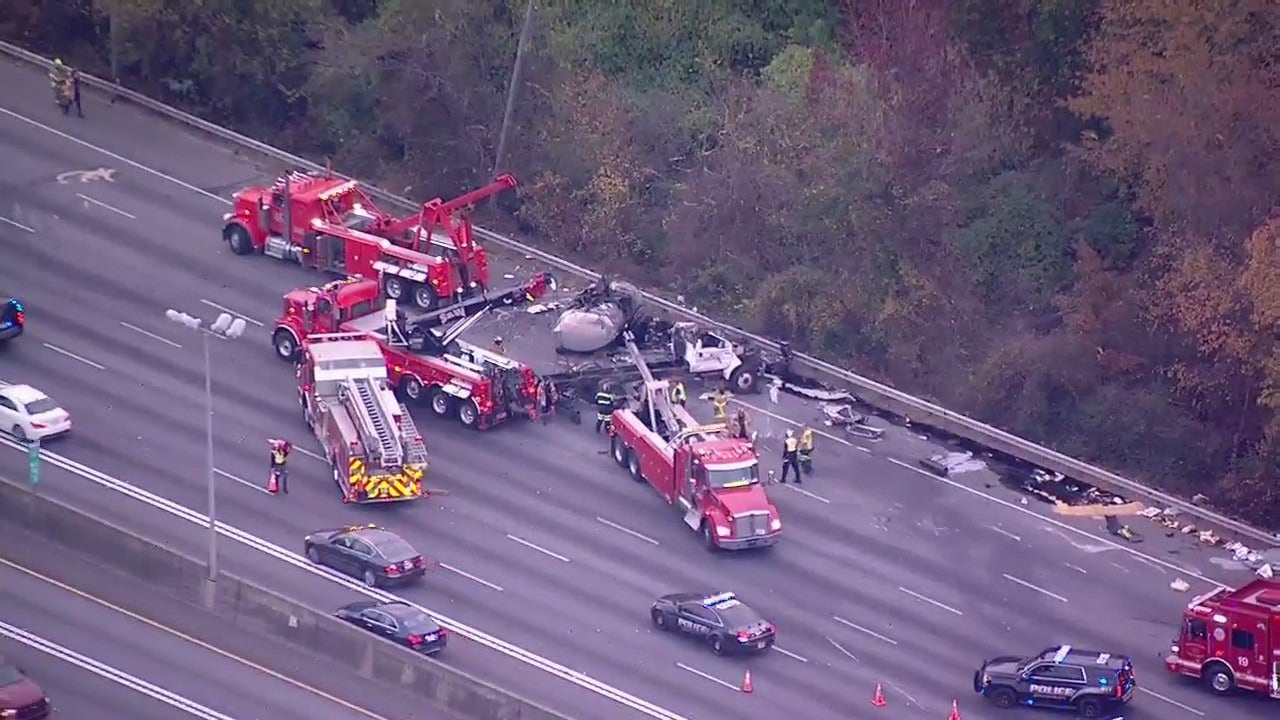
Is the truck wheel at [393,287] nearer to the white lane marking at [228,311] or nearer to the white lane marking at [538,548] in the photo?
the white lane marking at [228,311]

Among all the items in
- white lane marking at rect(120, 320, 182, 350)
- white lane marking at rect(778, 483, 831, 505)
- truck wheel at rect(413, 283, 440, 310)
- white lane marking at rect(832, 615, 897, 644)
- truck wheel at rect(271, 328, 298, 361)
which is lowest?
white lane marking at rect(832, 615, 897, 644)

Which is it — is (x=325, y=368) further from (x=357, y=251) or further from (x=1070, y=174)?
(x=1070, y=174)

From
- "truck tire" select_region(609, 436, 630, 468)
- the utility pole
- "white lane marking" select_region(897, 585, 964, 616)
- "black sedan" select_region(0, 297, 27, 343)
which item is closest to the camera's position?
"white lane marking" select_region(897, 585, 964, 616)

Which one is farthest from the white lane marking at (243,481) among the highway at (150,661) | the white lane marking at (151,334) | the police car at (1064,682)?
the police car at (1064,682)

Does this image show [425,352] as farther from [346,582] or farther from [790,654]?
[790,654]

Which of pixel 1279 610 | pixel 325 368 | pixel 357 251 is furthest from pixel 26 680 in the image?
pixel 1279 610

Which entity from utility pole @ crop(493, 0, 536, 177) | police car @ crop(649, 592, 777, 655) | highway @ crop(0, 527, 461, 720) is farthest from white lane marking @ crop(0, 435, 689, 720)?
utility pole @ crop(493, 0, 536, 177)

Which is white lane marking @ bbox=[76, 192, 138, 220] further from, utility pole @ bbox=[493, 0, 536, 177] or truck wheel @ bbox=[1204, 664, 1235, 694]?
truck wheel @ bbox=[1204, 664, 1235, 694]
